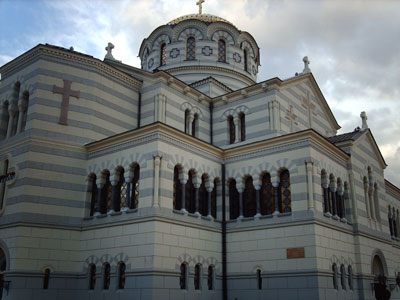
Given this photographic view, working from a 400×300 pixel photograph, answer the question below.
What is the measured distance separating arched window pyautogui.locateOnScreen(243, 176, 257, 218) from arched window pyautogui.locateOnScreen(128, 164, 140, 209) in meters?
5.99

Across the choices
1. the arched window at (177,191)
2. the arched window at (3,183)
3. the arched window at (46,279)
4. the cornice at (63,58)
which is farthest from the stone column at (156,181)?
the arched window at (3,183)

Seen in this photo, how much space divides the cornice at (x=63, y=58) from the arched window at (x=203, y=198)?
25.9 feet

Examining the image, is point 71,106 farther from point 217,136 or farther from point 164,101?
point 217,136

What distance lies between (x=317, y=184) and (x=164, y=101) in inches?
394

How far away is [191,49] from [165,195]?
58.5 ft

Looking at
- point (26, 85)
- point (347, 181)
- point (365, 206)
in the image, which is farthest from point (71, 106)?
point (365, 206)

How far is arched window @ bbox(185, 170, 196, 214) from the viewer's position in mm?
22781

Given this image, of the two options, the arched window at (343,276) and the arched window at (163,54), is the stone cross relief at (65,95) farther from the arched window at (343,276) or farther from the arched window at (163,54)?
the arched window at (343,276)

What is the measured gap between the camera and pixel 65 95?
23.8 meters

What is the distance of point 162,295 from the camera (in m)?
19.1

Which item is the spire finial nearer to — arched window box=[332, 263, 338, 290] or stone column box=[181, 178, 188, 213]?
arched window box=[332, 263, 338, 290]

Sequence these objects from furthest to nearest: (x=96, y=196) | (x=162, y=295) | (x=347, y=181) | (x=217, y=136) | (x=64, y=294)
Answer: (x=217, y=136)
(x=347, y=181)
(x=96, y=196)
(x=64, y=294)
(x=162, y=295)

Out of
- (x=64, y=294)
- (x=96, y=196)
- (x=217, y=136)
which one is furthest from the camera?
(x=217, y=136)

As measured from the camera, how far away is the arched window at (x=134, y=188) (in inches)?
845
